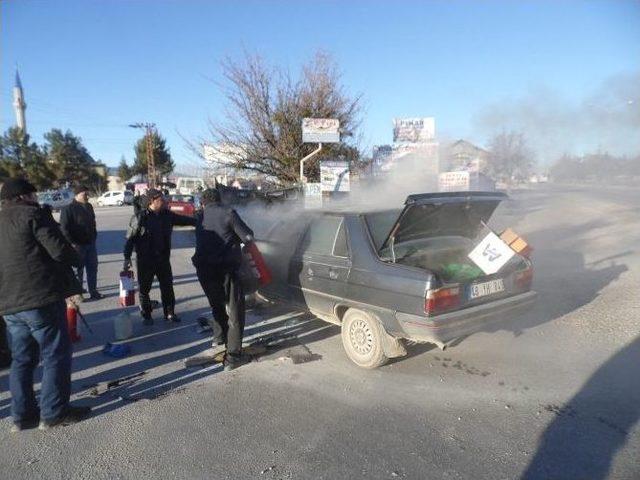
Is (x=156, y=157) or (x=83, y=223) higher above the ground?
(x=156, y=157)

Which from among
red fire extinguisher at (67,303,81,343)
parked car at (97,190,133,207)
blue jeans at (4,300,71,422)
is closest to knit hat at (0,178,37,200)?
blue jeans at (4,300,71,422)

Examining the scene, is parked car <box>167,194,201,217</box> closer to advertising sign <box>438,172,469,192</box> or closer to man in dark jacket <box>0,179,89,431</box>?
advertising sign <box>438,172,469,192</box>

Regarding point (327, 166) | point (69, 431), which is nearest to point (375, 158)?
point (327, 166)

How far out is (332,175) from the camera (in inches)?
425

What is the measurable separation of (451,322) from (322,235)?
1.61m

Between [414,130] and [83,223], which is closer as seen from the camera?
[83,223]

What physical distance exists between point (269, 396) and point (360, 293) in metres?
1.21

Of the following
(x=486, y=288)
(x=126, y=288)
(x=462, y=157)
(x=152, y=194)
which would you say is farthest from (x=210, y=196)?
(x=462, y=157)

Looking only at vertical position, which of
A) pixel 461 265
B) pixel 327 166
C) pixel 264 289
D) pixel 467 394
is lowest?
pixel 467 394

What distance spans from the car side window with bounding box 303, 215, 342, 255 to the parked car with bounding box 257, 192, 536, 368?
0.04 feet

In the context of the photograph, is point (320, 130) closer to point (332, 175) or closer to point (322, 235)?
point (332, 175)

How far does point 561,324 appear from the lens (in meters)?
5.27

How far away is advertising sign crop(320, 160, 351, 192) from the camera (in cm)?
1073

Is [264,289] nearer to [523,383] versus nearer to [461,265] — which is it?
[461,265]
